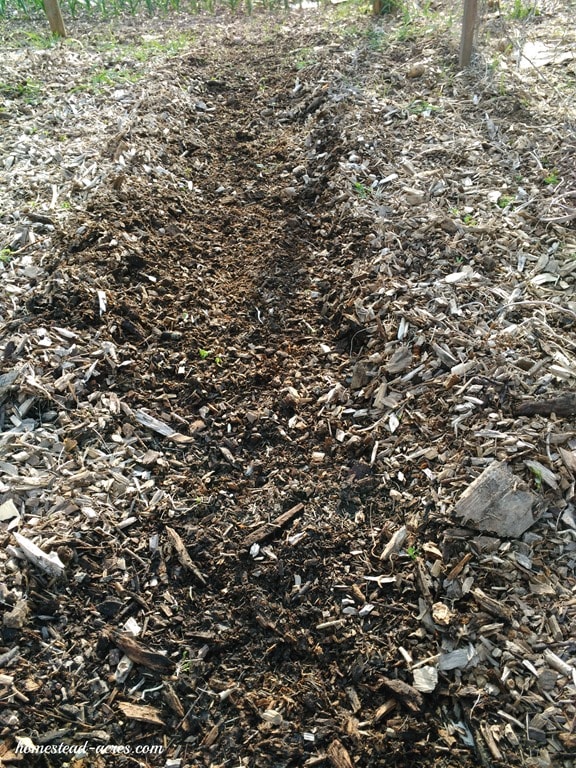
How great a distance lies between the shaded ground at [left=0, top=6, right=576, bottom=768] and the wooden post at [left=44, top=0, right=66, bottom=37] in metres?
1.82

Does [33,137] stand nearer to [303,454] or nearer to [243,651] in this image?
[303,454]

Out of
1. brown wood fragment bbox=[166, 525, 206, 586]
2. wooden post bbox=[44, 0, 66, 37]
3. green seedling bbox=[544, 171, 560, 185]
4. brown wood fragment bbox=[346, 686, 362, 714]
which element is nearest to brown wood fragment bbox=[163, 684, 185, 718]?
brown wood fragment bbox=[166, 525, 206, 586]

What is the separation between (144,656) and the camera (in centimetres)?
222

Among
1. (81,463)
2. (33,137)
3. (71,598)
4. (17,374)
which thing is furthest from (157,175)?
(71,598)

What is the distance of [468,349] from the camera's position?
299 centimetres

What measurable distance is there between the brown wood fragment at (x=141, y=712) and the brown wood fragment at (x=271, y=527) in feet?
2.25

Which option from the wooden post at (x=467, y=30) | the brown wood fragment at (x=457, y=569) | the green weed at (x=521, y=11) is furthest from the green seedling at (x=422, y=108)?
the brown wood fragment at (x=457, y=569)

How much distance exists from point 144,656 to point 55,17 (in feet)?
20.4

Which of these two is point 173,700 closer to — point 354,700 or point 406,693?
point 354,700

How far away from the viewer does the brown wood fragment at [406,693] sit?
2098 mm

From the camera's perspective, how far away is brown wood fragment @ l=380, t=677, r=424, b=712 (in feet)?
6.88

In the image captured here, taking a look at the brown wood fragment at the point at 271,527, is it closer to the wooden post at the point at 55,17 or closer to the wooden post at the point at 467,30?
the wooden post at the point at 467,30

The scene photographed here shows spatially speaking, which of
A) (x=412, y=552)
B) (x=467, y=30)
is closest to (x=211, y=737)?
(x=412, y=552)

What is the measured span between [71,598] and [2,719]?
44 centimetres
